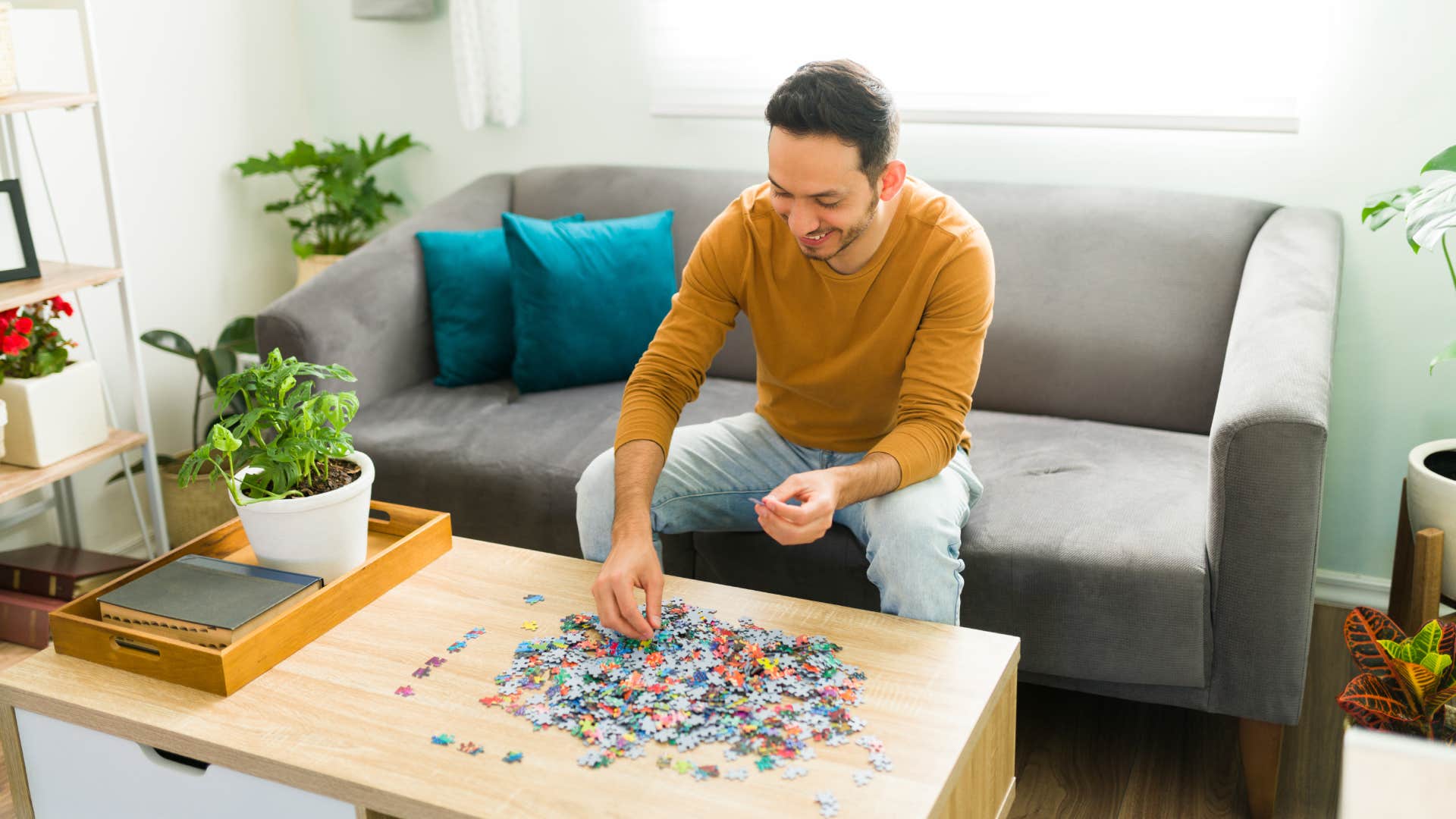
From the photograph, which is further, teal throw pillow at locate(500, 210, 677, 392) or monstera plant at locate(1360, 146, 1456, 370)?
teal throw pillow at locate(500, 210, 677, 392)

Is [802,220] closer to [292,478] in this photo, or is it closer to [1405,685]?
[292,478]

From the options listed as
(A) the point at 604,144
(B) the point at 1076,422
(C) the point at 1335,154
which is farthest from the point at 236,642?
(C) the point at 1335,154

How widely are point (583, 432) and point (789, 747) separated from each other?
1.21 meters

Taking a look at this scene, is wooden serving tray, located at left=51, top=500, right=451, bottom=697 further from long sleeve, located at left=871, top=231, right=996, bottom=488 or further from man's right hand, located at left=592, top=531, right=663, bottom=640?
long sleeve, located at left=871, top=231, right=996, bottom=488

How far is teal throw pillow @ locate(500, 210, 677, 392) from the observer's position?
265 cm

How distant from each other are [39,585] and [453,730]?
1677 millimetres

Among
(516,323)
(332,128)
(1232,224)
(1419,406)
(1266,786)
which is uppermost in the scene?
(332,128)

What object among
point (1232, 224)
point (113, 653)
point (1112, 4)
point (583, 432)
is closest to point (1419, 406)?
point (1232, 224)

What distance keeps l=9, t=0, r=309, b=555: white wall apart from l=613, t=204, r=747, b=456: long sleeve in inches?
53.3

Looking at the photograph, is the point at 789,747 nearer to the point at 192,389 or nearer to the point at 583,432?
the point at 583,432

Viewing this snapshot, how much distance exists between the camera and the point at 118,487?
3.03 meters

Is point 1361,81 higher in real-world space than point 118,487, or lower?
higher

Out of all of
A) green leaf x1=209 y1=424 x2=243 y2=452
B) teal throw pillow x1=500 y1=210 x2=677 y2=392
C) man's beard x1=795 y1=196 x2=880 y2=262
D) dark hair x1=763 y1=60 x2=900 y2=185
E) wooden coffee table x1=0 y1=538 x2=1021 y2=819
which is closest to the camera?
wooden coffee table x1=0 y1=538 x2=1021 y2=819

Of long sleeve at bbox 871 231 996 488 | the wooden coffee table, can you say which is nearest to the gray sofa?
long sleeve at bbox 871 231 996 488
